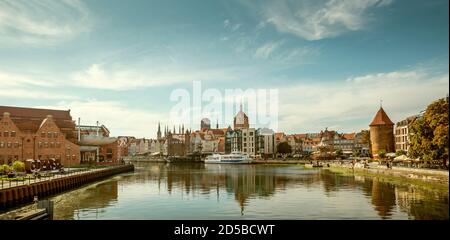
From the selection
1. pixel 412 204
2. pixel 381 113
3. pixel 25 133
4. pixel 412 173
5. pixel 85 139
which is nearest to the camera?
pixel 412 204

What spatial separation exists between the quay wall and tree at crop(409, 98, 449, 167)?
45.6 meters

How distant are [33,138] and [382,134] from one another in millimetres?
83397

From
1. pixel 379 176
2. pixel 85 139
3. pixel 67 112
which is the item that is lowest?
pixel 379 176

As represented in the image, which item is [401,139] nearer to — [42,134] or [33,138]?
[42,134]

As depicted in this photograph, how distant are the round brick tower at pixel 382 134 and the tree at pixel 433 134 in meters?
50.8

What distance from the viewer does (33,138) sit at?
7388cm

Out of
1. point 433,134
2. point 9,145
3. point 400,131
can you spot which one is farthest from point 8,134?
point 400,131

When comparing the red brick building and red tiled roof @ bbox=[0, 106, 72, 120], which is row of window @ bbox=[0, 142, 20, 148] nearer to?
the red brick building

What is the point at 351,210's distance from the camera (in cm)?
3200

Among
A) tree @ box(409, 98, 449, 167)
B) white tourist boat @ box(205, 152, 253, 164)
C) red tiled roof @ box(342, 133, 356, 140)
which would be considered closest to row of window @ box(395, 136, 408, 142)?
white tourist boat @ box(205, 152, 253, 164)

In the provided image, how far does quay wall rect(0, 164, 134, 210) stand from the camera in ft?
112
